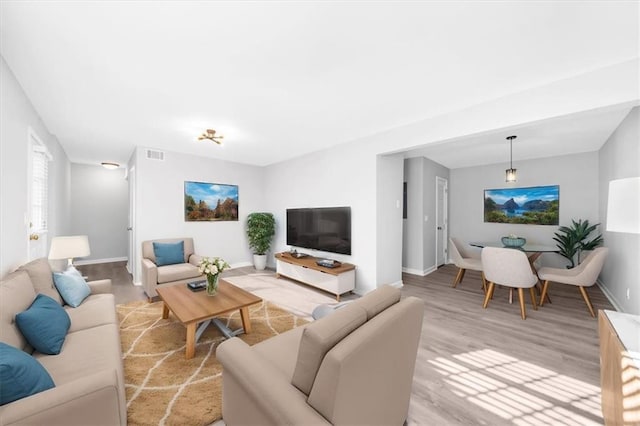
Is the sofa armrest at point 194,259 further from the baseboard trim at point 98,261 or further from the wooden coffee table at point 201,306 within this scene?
the baseboard trim at point 98,261

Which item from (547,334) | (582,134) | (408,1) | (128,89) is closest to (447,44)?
(408,1)

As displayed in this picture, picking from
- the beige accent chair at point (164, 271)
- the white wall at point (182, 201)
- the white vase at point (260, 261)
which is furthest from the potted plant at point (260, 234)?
the beige accent chair at point (164, 271)

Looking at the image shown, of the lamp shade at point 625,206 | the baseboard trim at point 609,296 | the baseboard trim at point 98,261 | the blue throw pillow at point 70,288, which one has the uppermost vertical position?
the lamp shade at point 625,206

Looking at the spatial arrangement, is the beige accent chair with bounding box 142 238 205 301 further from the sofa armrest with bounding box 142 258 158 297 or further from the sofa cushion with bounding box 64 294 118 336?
the sofa cushion with bounding box 64 294 118 336

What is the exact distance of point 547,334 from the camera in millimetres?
2736

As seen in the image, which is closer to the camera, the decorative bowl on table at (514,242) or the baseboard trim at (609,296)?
the baseboard trim at (609,296)

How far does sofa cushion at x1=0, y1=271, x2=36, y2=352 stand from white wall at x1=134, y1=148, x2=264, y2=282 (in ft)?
9.29

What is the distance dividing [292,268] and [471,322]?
2948 millimetres

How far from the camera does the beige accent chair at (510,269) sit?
3143mm

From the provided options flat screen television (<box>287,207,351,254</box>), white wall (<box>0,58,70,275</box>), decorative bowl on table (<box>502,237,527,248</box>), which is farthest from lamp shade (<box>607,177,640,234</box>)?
white wall (<box>0,58,70,275</box>)

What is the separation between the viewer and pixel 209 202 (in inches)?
212

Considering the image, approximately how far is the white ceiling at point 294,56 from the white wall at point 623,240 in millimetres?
339

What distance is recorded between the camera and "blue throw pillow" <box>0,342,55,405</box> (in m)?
1.01

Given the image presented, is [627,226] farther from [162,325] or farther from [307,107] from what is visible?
[162,325]
